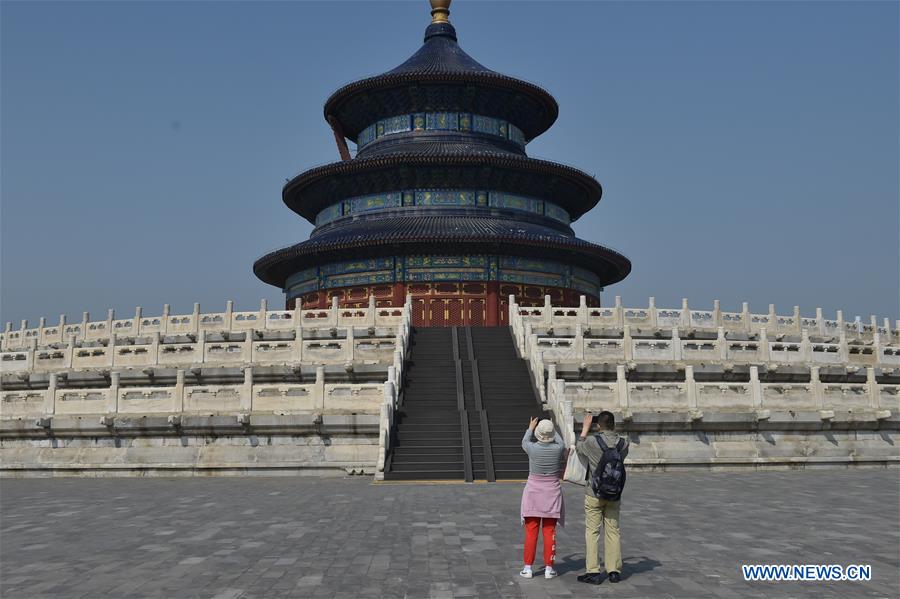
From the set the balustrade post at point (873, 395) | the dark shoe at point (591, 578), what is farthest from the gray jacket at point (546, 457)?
the balustrade post at point (873, 395)

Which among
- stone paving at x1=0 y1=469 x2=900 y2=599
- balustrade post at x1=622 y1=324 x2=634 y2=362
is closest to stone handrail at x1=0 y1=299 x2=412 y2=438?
stone paving at x1=0 y1=469 x2=900 y2=599

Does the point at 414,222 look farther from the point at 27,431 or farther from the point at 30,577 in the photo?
the point at 30,577

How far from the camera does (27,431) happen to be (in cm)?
1972

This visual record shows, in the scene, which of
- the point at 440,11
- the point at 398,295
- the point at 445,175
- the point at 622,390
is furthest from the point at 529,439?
the point at 440,11

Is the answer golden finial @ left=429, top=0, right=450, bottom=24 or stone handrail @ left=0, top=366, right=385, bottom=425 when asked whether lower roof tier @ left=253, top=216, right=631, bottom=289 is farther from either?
stone handrail @ left=0, top=366, right=385, bottom=425

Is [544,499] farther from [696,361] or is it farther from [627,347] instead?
[696,361]

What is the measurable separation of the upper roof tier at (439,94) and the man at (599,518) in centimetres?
4141

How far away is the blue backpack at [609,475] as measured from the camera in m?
7.70

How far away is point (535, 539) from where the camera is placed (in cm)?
795

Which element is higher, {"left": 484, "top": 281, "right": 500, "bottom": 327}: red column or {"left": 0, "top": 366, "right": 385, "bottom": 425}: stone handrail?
{"left": 484, "top": 281, "right": 500, "bottom": 327}: red column

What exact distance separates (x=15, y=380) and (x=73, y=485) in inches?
419

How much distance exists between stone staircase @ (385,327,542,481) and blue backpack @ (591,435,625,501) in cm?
884

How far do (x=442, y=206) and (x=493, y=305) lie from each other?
24.4ft

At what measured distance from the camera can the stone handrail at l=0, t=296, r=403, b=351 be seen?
92.2ft
